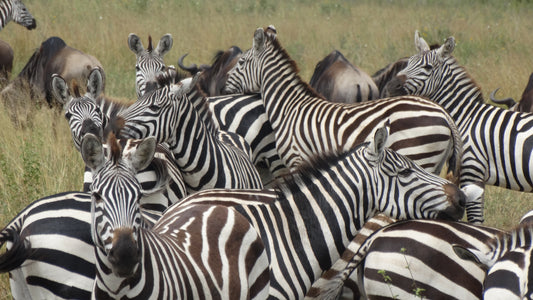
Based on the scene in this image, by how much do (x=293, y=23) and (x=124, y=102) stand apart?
11.2 metres

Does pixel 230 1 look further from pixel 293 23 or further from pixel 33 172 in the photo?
pixel 33 172

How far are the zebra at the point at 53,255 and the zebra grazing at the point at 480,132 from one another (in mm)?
3610

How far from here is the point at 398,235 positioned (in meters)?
4.00

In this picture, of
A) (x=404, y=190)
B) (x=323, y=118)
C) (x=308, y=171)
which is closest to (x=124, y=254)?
(x=308, y=171)

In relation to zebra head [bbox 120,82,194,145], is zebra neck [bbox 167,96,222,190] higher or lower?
lower

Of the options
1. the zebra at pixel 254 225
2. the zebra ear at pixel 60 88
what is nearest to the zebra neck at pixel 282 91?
the zebra ear at pixel 60 88

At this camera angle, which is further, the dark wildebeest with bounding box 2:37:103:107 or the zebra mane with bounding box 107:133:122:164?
the dark wildebeest with bounding box 2:37:103:107

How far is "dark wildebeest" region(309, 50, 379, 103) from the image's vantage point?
810 cm

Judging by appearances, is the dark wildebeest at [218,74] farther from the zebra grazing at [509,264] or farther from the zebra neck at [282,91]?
the zebra grazing at [509,264]

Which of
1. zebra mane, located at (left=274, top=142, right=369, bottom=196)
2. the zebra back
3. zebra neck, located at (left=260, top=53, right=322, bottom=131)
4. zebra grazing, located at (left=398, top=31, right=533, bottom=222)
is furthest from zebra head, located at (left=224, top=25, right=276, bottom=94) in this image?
the zebra back

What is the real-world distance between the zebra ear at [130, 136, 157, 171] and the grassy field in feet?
12.5

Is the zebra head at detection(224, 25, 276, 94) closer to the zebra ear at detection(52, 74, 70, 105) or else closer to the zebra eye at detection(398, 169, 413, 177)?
the zebra ear at detection(52, 74, 70, 105)

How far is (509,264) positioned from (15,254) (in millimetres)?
2397

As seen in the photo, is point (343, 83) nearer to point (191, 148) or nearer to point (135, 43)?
point (135, 43)
